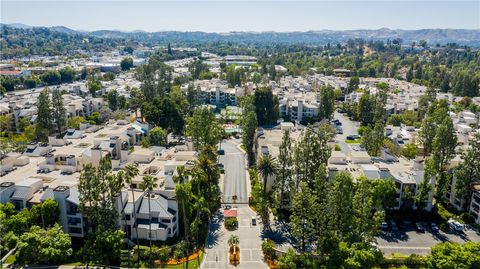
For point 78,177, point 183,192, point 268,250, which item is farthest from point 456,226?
point 78,177

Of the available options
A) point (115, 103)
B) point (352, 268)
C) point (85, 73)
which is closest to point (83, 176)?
point (352, 268)

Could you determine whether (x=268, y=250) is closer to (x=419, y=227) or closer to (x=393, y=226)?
(x=393, y=226)

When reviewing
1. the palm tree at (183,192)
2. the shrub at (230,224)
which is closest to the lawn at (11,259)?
the palm tree at (183,192)

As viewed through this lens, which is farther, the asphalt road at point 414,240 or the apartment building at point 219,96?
the apartment building at point 219,96

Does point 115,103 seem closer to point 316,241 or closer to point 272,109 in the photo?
point 272,109

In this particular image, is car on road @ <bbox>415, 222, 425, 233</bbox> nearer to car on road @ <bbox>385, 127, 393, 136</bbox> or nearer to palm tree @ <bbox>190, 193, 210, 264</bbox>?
palm tree @ <bbox>190, 193, 210, 264</bbox>

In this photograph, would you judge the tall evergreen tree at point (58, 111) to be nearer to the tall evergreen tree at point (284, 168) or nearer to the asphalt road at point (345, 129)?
the tall evergreen tree at point (284, 168)
